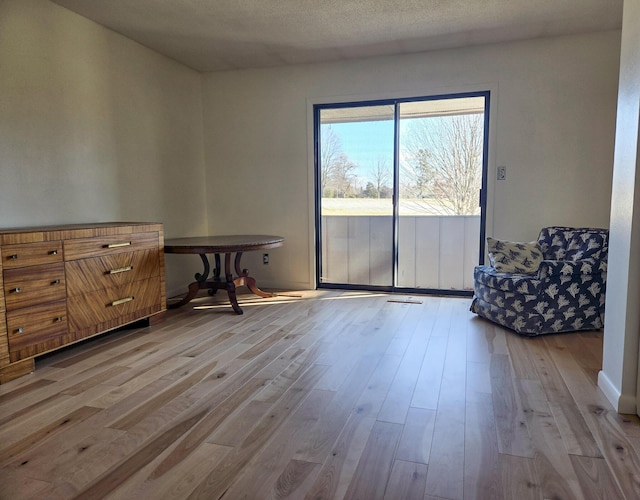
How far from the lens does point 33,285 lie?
2480 millimetres

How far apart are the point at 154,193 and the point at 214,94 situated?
1.47 meters

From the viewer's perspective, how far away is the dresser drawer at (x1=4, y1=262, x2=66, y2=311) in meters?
2.36

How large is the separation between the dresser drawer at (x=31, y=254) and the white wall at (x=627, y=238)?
307 centimetres

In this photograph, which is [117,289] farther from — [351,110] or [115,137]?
[351,110]

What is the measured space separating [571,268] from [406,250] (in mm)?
1785

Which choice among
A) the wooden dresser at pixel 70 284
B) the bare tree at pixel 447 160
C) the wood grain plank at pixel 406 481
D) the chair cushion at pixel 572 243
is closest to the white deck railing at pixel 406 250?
the bare tree at pixel 447 160

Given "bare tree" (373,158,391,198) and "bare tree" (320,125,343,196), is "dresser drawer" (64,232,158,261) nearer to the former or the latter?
"bare tree" (320,125,343,196)

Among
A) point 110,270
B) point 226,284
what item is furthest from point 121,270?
point 226,284

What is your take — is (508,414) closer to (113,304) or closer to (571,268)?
(571,268)

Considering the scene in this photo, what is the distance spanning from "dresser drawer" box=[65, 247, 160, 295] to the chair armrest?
117 inches

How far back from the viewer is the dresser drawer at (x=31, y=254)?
7.69ft

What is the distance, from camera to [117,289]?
3.08 m

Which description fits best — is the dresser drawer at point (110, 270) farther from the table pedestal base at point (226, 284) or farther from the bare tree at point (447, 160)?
the bare tree at point (447, 160)

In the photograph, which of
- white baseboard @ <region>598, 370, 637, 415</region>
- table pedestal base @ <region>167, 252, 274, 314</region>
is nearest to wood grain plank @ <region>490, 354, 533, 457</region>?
white baseboard @ <region>598, 370, 637, 415</region>
